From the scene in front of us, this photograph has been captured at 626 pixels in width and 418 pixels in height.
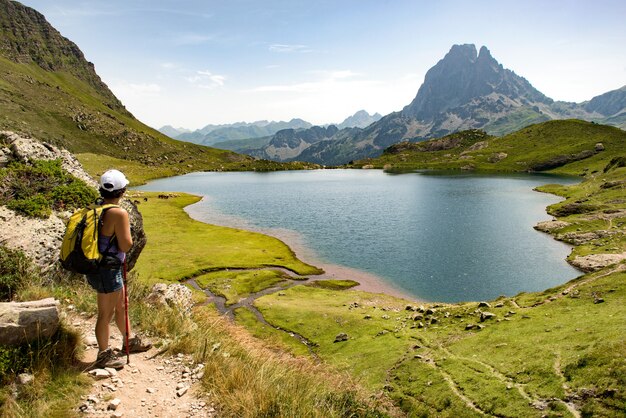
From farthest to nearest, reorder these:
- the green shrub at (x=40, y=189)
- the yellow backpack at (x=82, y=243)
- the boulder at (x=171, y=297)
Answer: the boulder at (x=171, y=297), the green shrub at (x=40, y=189), the yellow backpack at (x=82, y=243)

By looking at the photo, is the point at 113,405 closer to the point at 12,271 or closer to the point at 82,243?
the point at 82,243

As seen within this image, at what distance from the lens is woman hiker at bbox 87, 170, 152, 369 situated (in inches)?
431

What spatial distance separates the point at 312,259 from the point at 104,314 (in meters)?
54.3

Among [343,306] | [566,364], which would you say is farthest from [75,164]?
[566,364]

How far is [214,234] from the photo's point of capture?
7894cm

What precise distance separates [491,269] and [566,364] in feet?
139

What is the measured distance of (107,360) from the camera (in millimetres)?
11531

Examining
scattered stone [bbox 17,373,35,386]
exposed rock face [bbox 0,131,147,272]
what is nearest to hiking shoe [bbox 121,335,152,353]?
scattered stone [bbox 17,373,35,386]

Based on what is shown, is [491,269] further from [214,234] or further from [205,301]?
[214,234]

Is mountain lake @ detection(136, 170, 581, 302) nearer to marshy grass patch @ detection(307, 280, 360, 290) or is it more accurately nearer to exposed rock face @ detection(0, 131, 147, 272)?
marshy grass patch @ detection(307, 280, 360, 290)

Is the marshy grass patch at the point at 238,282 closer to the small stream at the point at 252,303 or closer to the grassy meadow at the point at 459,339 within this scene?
the grassy meadow at the point at 459,339

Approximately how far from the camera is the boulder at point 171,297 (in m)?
20.3

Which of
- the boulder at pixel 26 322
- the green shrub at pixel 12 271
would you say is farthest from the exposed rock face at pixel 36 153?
the boulder at pixel 26 322

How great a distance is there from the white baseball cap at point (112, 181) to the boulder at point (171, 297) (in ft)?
28.9
